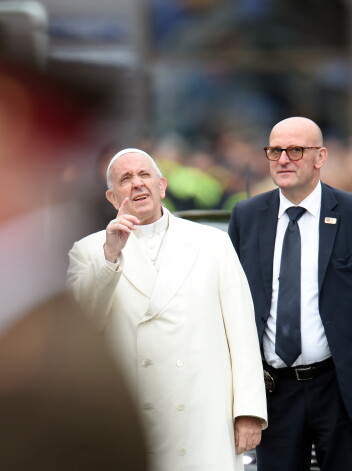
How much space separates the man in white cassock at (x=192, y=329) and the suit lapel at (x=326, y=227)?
400mm

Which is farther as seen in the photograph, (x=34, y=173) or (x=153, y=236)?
(x=153, y=236)

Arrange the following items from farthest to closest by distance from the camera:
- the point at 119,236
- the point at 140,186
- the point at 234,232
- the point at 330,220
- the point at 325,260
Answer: the point at 234,232, the point at 330,220, the point at 325,260, the point at 140,186, the point at 119,236

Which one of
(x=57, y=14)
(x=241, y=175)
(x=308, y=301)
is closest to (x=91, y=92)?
(x=57, y=14)

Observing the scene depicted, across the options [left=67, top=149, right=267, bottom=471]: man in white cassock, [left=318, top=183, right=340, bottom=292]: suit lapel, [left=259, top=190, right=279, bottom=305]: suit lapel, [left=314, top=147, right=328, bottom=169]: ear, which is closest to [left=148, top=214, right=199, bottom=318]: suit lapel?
[left=67, top=149, right=267, bottom=471]: man in white cassock

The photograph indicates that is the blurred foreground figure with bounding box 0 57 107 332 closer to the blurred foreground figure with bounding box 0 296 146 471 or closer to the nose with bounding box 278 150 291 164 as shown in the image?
the blurred foreground figure with bounding box 0 296 146 471

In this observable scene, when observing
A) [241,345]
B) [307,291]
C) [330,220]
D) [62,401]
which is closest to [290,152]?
[330,220]

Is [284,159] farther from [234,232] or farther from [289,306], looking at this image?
[289,306]

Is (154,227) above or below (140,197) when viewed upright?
below

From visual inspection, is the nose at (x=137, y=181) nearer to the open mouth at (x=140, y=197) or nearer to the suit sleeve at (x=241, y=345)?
the open mouth at (x=140, y=197)

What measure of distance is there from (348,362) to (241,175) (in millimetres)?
4926

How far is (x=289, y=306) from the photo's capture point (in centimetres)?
392

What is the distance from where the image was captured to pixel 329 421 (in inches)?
156

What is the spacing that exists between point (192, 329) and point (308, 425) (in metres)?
0.81

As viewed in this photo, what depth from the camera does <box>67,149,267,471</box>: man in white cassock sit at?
3531 mm
